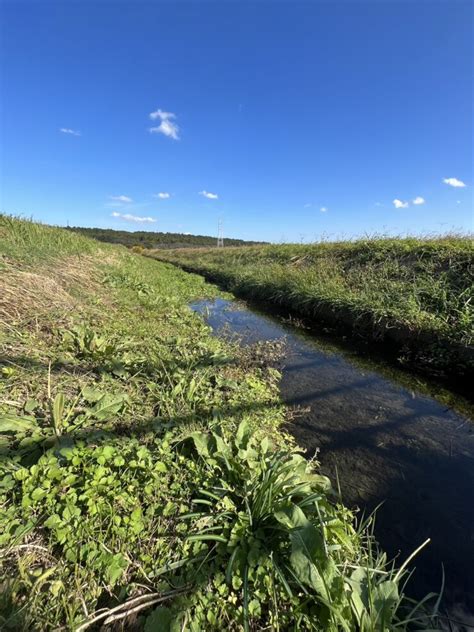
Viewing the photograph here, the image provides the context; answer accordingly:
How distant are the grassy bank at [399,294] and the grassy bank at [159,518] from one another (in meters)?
3.51

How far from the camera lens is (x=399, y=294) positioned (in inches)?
252

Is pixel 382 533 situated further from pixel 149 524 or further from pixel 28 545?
pixel 28 545

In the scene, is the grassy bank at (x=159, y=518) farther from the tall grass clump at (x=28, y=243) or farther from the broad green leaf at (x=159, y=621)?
the tall grass clump at (x=28, y=243)

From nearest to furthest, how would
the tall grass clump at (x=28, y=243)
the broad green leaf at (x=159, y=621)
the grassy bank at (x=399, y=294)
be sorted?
the broad green leaf at (x=159, y=621) < the grassy bank at (x=399, y=294) < the tall grass clump at (x=28, y=243)

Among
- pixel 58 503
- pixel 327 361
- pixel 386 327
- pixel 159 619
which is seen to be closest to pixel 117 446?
pixel 58 503

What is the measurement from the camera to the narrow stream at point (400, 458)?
1908mm

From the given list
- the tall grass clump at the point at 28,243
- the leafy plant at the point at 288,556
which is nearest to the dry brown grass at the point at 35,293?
the tall grass clump at the point at 28,243

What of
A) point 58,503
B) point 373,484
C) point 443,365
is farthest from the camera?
point 443,365

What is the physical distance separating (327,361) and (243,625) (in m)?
4.31

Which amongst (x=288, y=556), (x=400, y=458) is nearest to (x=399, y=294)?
(x=400, y=458)

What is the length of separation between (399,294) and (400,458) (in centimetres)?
456

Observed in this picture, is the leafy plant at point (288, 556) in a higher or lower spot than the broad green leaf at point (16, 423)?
lower

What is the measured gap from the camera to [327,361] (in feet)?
17.1

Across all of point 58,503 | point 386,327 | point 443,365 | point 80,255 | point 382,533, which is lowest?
point 382,533
